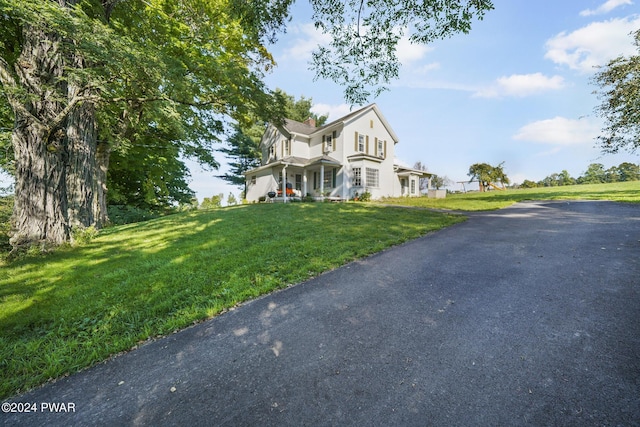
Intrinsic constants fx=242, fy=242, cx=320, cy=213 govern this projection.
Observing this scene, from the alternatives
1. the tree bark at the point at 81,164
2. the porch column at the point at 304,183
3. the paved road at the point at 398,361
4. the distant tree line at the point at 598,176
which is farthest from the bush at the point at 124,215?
the distant tree line at the point at 598,176

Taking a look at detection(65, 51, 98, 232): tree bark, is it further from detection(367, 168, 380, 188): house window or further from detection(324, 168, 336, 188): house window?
detection(367, 168, 380, 188): house window

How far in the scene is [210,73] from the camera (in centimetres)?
872

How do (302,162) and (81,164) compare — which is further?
(302,162)

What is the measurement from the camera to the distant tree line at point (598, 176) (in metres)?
38.0

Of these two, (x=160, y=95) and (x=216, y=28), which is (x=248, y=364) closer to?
(x=160, y=95)

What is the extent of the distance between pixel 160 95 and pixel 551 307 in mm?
9070

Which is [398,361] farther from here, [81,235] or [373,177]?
[373,177]

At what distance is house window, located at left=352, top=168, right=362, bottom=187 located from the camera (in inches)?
746

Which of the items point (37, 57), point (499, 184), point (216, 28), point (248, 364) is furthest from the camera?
point (499, 184)

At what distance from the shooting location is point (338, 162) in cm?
1873

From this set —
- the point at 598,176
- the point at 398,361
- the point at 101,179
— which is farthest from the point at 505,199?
the point at 598,176

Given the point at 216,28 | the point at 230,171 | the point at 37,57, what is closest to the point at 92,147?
the point at 37,57

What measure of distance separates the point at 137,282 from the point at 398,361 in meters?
4.28

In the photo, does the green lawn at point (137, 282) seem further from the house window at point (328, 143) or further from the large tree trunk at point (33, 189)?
the house window at point (328, 143)
